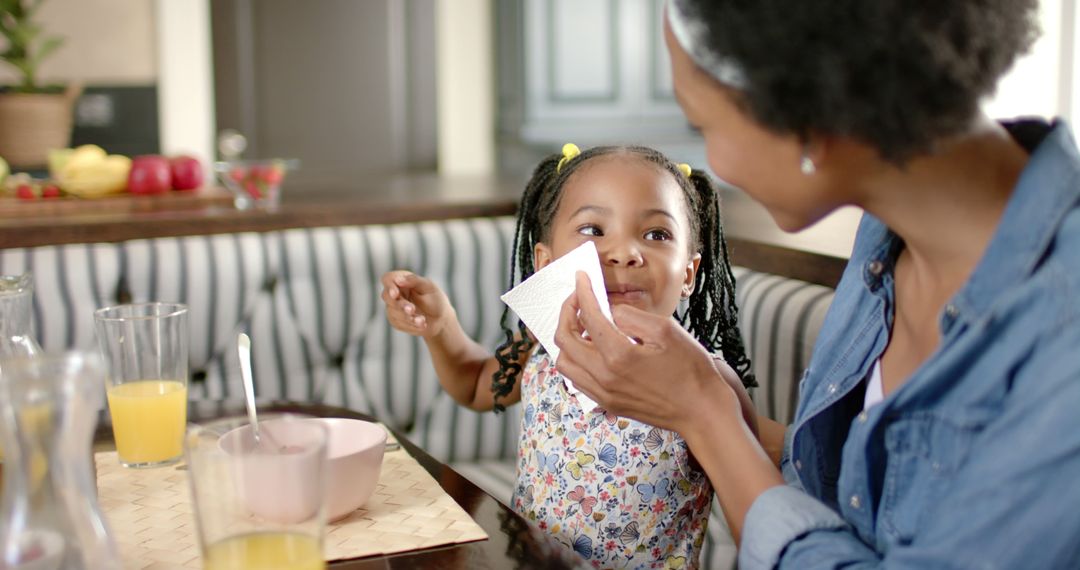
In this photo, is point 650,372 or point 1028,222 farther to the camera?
point 650,372

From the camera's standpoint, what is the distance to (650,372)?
Answer: 1.08m

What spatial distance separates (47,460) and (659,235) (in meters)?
0.85

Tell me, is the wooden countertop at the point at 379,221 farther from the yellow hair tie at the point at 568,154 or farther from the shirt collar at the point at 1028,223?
the shirt collar at the point at 1028,223

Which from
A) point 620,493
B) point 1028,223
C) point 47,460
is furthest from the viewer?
point 620,493

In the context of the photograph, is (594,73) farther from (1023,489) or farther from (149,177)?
(1023,489)

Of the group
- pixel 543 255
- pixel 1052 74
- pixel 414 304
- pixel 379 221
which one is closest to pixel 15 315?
pixel 414 304

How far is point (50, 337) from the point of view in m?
2.02

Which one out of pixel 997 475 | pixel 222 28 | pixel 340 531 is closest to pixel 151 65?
pixel 222 28

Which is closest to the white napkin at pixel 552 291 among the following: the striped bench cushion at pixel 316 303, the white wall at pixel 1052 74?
the striped bench cushion at pixel 316 303

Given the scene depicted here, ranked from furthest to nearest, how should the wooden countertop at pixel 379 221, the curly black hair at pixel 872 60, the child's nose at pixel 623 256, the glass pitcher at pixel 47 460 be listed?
the wooden countertop at pixel 379 221, the child's nose at pixel 623 256, the curly black hair at pixel 872 60, the glass pitcher at pixel 47 460

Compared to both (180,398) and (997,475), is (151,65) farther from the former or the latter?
(997,475)

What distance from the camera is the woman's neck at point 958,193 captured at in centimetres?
90

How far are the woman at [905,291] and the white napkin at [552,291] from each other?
0.10 m

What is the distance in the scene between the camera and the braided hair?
59.7 inches
